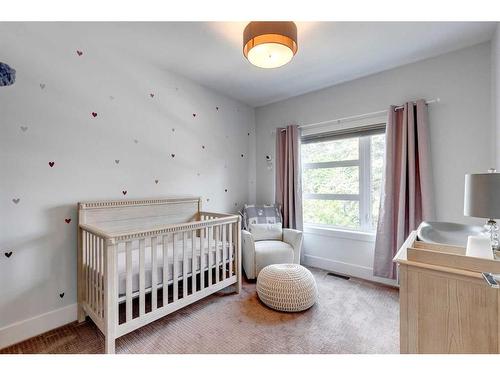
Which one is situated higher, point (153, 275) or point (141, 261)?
point (141, 261)

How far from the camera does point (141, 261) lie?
1.60 m

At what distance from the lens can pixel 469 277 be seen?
0.87 metres

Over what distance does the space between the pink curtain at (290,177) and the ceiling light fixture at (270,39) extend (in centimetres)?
144

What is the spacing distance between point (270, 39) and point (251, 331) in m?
2.02

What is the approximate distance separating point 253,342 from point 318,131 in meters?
2.40

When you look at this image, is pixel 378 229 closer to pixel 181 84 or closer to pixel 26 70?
pixel 181 84

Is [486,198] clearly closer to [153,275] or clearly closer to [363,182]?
[363,182]

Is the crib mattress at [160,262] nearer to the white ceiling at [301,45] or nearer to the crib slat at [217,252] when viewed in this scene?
the crib slat at [217,252]

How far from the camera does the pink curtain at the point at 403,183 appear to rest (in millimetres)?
2199

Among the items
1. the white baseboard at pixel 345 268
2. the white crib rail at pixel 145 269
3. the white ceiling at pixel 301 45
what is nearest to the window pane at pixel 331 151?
the white ceiling at pixel 301 45

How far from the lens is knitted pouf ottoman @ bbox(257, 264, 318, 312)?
195cm

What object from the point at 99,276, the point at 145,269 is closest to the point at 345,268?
the point at 145,269

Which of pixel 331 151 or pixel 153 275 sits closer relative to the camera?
pixel 153 275

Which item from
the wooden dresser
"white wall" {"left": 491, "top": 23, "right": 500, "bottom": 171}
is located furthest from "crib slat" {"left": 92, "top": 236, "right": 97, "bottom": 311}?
"white wall" {"left": 491, "top": 23, "right": 500, "bottom": 171}
